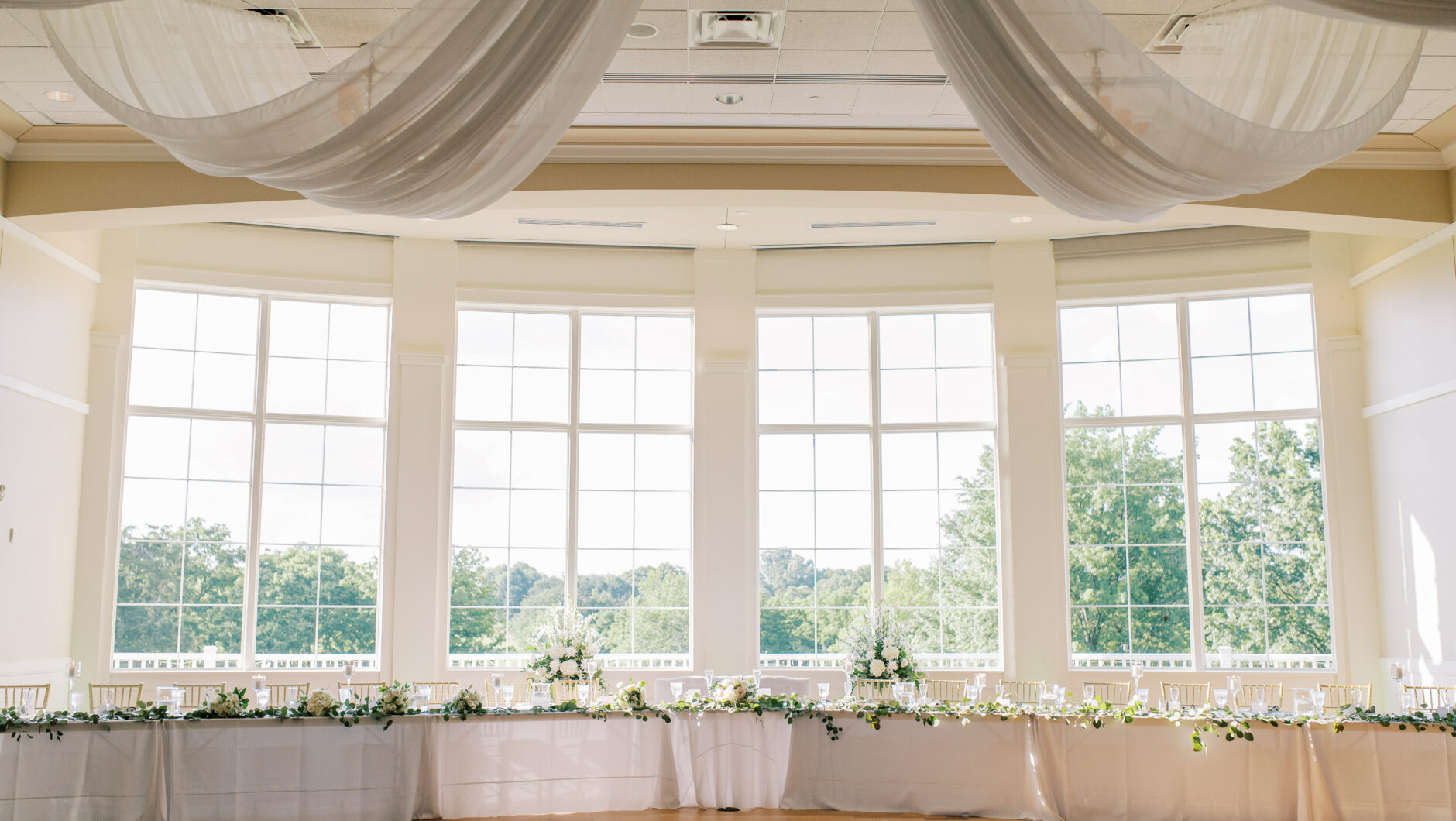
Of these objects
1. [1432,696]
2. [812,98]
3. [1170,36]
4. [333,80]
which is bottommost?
[1432,696]

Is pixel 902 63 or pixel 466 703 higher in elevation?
pixel 902 63

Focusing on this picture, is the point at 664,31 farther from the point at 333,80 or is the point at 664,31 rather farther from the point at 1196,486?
the point at 1196,486

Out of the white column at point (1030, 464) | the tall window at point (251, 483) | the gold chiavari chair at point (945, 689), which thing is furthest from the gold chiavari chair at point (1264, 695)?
the tall window at point (251, 483)

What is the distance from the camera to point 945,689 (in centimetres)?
907

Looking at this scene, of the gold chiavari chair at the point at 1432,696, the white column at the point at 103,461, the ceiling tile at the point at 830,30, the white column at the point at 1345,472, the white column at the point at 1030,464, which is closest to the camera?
the ceiling tile at the point at 830,30

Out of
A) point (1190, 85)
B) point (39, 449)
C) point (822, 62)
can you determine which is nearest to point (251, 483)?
point (39, 449)

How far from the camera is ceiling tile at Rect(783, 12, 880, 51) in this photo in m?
5.93

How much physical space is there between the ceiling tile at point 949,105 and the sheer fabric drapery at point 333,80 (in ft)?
12.9

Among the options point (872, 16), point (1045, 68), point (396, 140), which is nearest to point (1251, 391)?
point (872, 16)

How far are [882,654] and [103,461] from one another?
6.73m

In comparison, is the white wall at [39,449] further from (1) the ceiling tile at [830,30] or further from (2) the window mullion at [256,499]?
(1) the ceiling tile at [830,30]

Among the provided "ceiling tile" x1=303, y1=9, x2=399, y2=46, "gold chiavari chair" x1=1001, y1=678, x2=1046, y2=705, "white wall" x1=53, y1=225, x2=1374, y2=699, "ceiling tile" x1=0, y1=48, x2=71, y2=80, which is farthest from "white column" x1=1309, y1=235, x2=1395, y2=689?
"ceiling tile" x1=0, y1=48, x2=71, y2=80

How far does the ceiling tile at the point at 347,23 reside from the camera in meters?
5.83

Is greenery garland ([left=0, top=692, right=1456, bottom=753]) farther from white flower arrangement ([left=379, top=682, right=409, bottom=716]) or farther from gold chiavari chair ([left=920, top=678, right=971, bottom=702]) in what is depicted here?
gold chiavari chair ([left=920, top=678, right=971, bottom=702])
